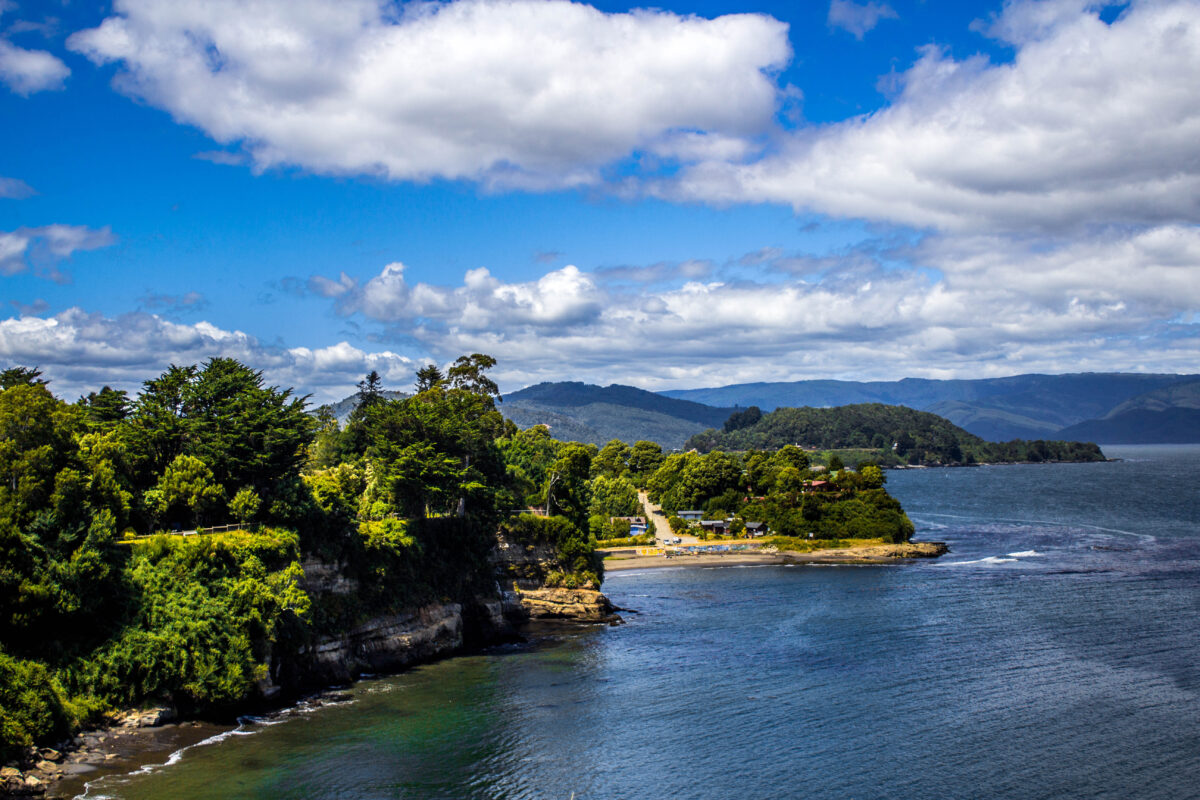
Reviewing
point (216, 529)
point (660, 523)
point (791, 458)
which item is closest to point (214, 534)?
point (216, 529)

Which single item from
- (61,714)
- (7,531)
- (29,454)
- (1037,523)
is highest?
(29,454)

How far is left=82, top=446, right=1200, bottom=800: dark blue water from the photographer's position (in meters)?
37.3

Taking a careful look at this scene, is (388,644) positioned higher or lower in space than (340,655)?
lower

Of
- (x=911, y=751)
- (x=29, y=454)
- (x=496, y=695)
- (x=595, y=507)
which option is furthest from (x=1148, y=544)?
(x=29, y=454)

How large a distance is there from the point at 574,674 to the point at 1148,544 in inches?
3580

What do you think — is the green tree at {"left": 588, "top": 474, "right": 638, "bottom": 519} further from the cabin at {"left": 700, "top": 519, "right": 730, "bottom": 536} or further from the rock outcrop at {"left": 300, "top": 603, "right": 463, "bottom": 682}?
the rock outcrop at {"left": 300, "top": 603, "right": 463, "bottom": 682}

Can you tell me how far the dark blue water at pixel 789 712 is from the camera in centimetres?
3731

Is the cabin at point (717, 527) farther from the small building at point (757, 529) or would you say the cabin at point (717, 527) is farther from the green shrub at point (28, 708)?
the green shrub at point (28, 708)

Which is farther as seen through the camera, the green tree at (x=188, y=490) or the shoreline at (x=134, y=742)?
the green tree at (x=188, y=490)

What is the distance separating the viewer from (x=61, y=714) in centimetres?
3734

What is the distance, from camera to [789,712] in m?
47.0

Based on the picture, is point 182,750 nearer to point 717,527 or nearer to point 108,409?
point 108,409

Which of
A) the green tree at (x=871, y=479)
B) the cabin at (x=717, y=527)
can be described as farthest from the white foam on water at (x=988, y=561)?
the cabin at (x=717, y=527)

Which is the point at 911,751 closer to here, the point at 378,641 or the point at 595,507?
the point at 378,641
